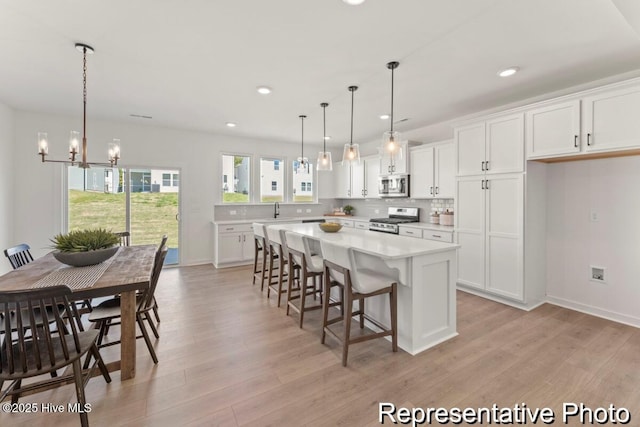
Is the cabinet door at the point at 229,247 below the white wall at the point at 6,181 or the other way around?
below

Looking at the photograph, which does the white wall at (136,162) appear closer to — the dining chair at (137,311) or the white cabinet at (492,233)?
the dining chair at (137,311)

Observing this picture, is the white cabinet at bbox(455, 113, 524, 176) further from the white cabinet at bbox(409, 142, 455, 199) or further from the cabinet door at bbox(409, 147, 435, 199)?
the cabinet door at bbox(409, 147, 435, 199)

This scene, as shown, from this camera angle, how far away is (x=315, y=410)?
69.7 inches

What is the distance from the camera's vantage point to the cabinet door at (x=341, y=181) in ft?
21.8

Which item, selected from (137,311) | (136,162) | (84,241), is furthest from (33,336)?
(136,162)

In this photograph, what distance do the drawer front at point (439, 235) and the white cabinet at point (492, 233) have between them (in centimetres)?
13

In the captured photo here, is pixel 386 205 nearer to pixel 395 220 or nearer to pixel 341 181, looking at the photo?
pixel 395 220

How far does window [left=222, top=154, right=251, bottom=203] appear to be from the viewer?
5918 millimetres

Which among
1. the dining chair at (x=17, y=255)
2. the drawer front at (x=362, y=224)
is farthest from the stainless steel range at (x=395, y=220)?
the dining chair at (x=17, y=255)

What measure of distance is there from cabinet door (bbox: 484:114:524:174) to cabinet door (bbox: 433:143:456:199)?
0.75 m

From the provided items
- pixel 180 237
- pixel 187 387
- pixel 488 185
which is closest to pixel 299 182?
pixel 180 237

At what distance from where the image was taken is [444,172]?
4480 mm

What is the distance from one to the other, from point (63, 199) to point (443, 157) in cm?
624

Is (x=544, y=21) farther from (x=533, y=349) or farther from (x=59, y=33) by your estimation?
(x=59, y=33)
